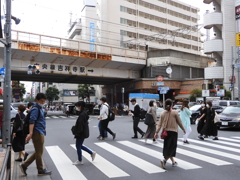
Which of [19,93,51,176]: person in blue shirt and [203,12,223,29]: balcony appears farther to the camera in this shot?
[203,12,223,29]: balcony

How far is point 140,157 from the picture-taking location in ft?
26.9

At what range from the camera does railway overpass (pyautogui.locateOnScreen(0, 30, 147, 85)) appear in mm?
26812

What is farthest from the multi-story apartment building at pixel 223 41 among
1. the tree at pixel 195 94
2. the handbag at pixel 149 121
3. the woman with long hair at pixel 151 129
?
the handbag at pixel 149 121

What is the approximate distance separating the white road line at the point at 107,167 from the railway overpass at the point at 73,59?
19045mm

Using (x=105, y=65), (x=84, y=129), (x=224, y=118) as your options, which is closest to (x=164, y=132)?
(x=84, y=129)

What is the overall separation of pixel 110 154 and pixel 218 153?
11.3 ft

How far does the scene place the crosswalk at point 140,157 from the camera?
21.7ft

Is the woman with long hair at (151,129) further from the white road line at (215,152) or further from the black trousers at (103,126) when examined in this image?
the black trousers at (103,126)

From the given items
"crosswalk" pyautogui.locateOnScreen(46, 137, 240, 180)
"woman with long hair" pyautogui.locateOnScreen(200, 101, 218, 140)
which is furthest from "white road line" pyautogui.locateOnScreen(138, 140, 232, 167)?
"woman with long hair" pyautogui.locateOnScreen(200, 101, 218, 140)

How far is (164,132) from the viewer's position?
689 cm

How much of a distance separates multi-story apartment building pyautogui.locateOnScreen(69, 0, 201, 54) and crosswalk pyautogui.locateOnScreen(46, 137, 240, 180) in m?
40.9

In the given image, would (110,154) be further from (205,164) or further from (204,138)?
(204,138)

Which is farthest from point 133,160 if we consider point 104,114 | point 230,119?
point 230,119

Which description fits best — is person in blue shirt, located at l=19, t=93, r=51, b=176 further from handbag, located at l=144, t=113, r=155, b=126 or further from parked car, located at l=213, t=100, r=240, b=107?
parked car, located at l=213, t=100, r=240, b=107
